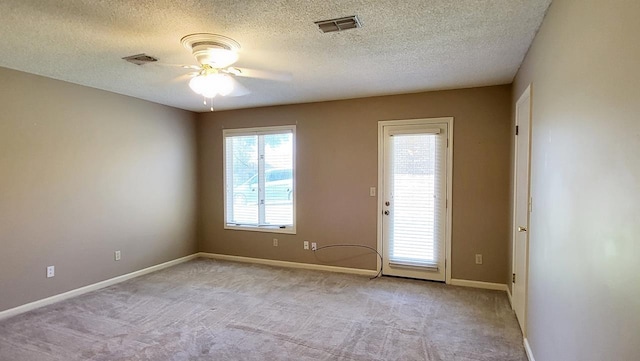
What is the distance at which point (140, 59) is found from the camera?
123 inches

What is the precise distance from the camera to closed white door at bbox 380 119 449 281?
4375 millimetres

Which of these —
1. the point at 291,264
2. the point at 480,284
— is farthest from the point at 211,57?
the point at 480,284

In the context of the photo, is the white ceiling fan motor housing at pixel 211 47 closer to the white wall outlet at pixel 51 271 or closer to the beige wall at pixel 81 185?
the beige wall at pixel 81 185

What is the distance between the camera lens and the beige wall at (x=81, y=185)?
3.50 metres

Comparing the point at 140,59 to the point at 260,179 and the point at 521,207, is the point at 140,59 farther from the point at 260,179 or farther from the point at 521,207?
the point at 521,207

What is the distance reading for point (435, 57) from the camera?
122 inches

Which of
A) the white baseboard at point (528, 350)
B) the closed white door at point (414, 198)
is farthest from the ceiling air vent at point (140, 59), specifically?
the white baseboard at point (528, 350)

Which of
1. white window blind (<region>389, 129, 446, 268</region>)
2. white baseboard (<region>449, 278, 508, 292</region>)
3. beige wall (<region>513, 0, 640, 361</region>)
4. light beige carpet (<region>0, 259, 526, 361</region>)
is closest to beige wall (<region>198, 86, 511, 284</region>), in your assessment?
white baseboard (<region>449, 278, 508, 292</region>)

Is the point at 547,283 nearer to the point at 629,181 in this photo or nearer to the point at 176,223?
the point at 629,181

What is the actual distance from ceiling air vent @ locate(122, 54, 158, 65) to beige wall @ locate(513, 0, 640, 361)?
9.98 feet

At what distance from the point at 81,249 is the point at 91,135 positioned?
1.35m

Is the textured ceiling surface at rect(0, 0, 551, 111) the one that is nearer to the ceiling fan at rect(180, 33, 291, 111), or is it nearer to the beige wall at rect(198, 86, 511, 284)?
the ceiling fan at rect(180, 33, 291, 111)

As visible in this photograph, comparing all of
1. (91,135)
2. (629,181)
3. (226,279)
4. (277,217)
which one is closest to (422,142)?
(277,217)

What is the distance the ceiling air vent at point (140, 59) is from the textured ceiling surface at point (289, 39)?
9cm
